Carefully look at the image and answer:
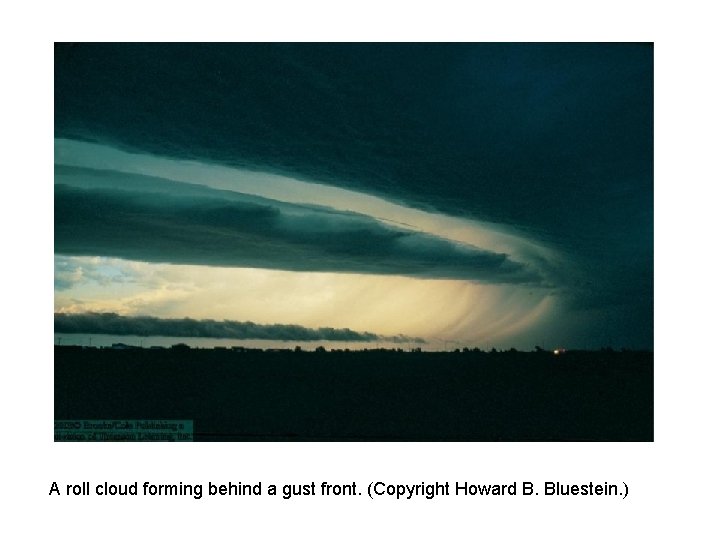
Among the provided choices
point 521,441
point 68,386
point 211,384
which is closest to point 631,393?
point 521,441

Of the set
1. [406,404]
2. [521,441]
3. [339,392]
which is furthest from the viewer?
[339,392]

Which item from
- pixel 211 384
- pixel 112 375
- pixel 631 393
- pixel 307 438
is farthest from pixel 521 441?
pixel 112 375

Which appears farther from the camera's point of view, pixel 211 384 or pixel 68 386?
pixel 211 384

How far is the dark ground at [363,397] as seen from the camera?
1241 cm

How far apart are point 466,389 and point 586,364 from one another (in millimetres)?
3404

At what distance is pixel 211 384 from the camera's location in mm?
14570

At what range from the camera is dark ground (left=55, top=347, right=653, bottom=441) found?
40.7 ft

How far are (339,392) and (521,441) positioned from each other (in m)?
9.17

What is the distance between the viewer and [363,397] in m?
17.5

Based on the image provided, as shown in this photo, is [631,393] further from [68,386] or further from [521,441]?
[68,386]
